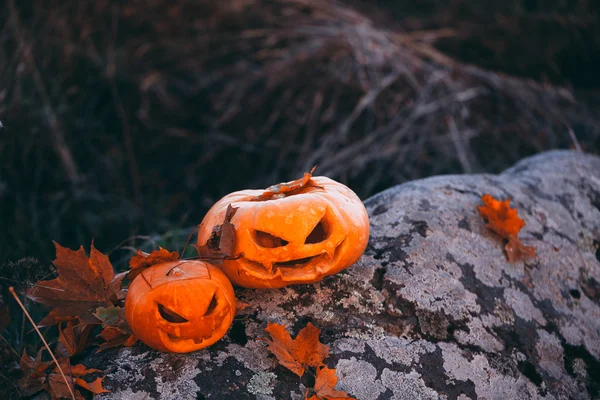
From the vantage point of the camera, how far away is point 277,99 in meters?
5.00

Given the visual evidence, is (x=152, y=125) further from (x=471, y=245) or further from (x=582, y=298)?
(x=582, y=298)

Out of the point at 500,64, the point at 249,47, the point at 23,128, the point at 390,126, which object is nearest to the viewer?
the point at 23,128

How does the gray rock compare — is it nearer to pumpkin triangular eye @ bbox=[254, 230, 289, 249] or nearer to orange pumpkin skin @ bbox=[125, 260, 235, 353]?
orange pumpkin skin @ bbox=[125, 260, 235, 353]

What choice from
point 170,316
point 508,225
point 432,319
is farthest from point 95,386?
point 508,225

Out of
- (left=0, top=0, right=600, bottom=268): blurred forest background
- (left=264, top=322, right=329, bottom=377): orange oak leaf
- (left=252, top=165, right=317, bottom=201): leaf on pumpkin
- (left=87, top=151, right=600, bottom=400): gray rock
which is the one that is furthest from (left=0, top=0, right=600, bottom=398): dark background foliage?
(left=264, top=322, right=329, bottom=377): orange oak leaf

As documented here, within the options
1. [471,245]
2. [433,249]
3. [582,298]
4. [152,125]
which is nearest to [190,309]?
[433,249]

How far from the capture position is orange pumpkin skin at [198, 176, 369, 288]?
5.49 feet

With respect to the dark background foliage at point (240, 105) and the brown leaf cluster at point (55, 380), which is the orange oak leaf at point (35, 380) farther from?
the dark background foliage at point (240, 105)

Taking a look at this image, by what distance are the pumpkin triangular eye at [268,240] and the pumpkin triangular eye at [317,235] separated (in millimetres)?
96

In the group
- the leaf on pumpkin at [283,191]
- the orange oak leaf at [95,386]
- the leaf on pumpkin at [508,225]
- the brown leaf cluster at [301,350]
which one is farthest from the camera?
the leaf on pumpkin at [508,225]

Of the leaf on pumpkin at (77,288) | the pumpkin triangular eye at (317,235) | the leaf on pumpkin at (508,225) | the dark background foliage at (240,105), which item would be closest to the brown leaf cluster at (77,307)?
the leaf on pumpkin at (77,288)

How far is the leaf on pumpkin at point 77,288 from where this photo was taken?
1.68 metres

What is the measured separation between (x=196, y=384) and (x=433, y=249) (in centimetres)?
106

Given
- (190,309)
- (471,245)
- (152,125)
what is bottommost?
(152,125)
